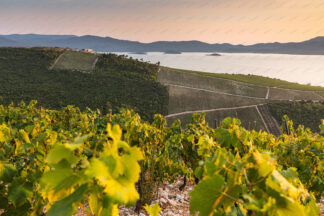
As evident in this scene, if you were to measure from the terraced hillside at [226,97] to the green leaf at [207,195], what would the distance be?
39876mm

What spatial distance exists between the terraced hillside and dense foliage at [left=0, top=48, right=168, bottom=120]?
351 cm

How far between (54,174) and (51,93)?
45.5 metres

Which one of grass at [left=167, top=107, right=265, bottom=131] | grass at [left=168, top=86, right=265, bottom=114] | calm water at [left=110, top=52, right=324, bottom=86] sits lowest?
grass at [left=167, top=107, right=265, bottom=131]

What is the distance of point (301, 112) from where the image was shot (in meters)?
41.7

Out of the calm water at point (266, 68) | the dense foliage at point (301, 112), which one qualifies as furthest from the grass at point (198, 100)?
the calm water at point (266, 68)

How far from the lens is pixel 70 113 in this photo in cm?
960

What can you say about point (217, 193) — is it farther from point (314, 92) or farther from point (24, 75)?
point (314, 92)

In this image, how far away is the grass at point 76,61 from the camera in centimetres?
5612

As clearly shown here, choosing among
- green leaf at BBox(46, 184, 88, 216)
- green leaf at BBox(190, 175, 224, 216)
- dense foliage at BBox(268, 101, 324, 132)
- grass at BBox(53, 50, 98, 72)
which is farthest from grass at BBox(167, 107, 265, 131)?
green leaf at BBox(46, 184, 88, 216)

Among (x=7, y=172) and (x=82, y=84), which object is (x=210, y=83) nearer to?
(x=82, y=84)

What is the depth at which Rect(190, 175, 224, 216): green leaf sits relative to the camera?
844 millimetres

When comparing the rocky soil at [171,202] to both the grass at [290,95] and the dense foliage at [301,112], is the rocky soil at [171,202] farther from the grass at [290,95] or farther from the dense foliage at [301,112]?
the grass at [290,95]

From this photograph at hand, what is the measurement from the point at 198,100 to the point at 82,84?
24.1 m

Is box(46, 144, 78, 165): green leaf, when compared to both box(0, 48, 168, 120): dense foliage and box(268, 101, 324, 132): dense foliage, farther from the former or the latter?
box(268, 101, 324, 132): dense foliage
